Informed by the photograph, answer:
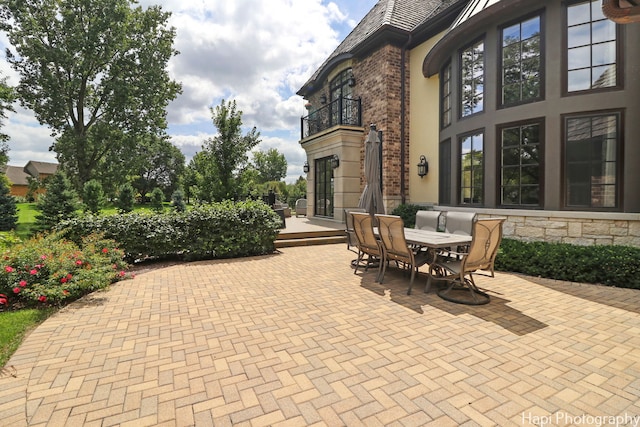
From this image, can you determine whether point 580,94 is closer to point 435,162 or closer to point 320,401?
point 435,162

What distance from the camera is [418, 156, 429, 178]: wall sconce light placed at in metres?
10.8

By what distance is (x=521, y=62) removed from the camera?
23.9ft

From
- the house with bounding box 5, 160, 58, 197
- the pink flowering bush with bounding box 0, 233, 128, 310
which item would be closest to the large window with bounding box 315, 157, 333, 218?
the pink flowering bush with bounding box 0, 233, 128, 310

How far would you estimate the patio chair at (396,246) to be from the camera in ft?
16.8

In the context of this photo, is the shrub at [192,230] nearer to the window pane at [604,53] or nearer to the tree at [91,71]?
the window pane at [604,53]

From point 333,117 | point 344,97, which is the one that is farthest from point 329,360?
point 333,117

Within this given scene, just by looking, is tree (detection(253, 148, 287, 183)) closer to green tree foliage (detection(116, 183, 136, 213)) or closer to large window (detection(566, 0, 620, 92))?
green tree foliage (detection(116, 183, 136, 213))

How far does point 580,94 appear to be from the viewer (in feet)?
20.9

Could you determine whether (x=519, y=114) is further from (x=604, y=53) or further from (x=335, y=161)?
(x=335, y=161)

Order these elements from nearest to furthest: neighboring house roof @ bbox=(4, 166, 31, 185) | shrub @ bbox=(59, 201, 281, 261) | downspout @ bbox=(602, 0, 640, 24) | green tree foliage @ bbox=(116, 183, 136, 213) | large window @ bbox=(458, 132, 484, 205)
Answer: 1. downspout @ bbox=(602, 0, 640, 24)
2. shrub @ bbox=(59, 201, 281, 261)
3. large window @ bbox=(458, 132, 484, 205)
4. green tree foliage @ bbox=(116, 183, 136, 213)
5. neighboring house roof @ bbox=(4, 166, 31, 185)

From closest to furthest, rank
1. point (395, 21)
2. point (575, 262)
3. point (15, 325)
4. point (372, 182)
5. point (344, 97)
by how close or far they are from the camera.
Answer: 1. point (15, 325)
2. point (575, 262)
3. point (372, 182)
4. point (395, 21)
5. point (344, 97)

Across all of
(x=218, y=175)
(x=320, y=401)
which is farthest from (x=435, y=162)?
(x=320, y=401)

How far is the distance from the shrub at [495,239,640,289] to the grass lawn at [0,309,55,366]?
25.8 feet

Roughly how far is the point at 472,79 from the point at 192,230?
8.35 meters
